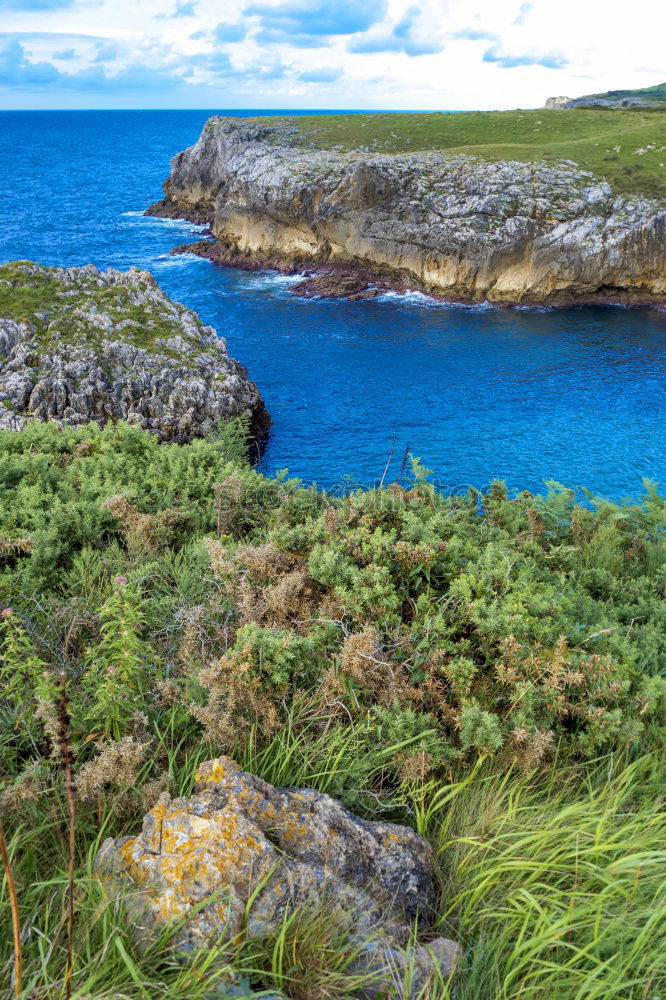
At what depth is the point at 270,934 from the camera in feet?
10.1

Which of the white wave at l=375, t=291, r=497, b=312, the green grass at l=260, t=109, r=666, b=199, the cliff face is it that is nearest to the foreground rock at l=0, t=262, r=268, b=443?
the white wave at l=375, t=291, r=497, b=312

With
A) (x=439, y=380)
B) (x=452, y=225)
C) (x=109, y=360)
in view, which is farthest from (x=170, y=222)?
(x=109, y=360)

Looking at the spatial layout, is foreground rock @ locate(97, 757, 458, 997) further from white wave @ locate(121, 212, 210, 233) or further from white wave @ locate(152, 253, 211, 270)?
white wave @ locate(121, 212, 210, 233)

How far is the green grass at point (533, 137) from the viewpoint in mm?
58844

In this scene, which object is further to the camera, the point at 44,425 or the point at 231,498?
the point at 44,425

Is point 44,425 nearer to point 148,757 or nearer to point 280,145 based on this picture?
point 148,757

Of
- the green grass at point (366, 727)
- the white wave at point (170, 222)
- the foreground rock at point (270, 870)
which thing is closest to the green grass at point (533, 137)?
the white wave at point (170, 222)

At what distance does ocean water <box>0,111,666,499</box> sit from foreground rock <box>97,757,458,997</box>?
13586mm

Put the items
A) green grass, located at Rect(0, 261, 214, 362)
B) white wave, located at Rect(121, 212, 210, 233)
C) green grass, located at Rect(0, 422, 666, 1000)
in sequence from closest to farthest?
green grass, located at Rect(0, 422, 666, 1000) → green grass, located at Rect(0, 261, 214, 362) → white wave, located at Rect(121, 212, 210, 233)

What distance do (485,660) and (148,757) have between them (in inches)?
108

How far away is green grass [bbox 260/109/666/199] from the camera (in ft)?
193

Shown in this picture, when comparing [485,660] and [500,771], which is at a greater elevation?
[485,660]

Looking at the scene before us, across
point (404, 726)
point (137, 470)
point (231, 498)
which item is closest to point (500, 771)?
point (404, 726)

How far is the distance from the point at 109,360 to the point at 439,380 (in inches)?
815
